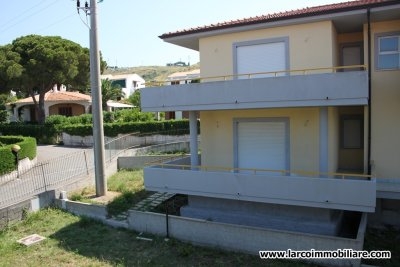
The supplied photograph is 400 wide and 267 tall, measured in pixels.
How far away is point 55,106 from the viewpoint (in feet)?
156

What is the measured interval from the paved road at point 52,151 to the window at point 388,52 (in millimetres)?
21765

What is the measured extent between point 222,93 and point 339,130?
519cm

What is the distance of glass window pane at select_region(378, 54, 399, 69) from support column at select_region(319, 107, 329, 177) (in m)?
2.69

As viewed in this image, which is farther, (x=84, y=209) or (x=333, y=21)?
(x=84, y=209)

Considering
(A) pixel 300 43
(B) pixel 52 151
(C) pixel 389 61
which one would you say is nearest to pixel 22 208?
(A) pixel 300 43

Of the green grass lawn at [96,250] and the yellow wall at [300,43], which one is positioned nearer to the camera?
the green grass lawn at [96,250]

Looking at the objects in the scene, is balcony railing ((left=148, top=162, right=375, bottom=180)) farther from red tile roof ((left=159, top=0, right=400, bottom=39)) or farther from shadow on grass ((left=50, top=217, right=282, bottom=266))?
red tile roof ((left=159, top=0, right=400, bottom=39))

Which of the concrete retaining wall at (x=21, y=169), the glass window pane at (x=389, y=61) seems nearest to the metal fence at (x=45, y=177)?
the concrete retaining wall at (x=21, y=169)

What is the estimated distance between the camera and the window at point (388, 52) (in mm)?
12844

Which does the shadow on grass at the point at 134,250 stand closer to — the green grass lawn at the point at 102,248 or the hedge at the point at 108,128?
the green grass lawn at the point at 102,248

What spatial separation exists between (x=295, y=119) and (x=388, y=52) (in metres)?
3.84

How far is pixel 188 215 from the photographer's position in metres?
15.1

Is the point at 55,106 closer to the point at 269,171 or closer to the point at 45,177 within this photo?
the point at 45,177

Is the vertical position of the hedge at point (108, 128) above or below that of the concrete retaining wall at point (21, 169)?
above
